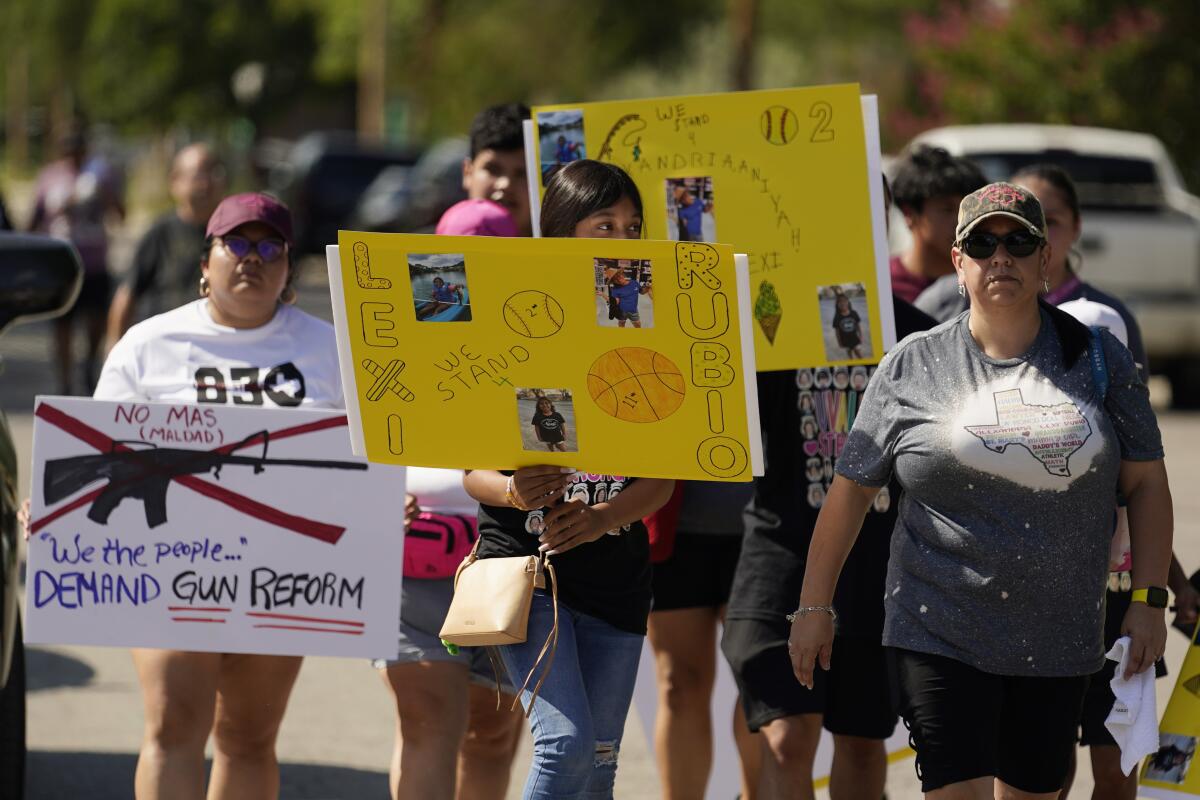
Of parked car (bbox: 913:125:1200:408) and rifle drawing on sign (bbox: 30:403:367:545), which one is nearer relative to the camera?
rifle drawing on sign (bbox: 30:403:367:545)

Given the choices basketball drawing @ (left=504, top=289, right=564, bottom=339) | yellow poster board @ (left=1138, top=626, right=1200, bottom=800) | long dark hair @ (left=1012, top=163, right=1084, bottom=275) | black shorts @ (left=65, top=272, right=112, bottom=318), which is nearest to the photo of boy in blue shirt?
basketball drawing @ (left=504, top=289, right=564, bottom=339)

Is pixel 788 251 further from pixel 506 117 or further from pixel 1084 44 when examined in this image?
pixel 1084 44

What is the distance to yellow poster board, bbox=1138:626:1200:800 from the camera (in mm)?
4648

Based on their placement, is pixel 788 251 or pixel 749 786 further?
pixel 749 786

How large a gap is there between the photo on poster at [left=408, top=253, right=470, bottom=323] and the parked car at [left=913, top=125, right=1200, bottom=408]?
11.3 metres

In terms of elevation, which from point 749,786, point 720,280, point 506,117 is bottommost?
point 749,786

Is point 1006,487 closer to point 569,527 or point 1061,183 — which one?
point 569,527

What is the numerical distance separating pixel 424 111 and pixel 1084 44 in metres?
25.9

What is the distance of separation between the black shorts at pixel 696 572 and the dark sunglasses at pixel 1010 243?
1629 millimetres

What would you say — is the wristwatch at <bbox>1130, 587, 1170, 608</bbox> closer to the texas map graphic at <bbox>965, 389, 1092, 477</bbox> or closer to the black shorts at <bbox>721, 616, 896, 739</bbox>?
the texas map graphic at <bbox>965, 389, 1092, 477</bbox>

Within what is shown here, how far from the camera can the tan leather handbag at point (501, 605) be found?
4242 mm

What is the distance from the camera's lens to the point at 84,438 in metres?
5.05

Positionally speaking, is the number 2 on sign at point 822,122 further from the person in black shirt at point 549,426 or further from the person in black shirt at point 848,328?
the person in black shirt at point 549,426

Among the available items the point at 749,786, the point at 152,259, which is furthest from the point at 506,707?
the point at 152,259
